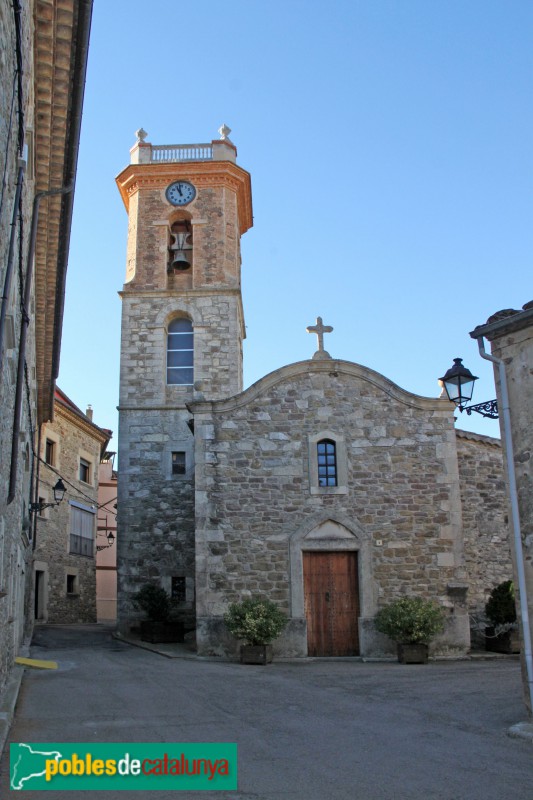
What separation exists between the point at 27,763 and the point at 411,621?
945cm

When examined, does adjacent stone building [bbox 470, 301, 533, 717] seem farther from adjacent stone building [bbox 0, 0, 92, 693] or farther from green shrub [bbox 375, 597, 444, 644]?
green shrub [bbox 375, 597, 444, 644]

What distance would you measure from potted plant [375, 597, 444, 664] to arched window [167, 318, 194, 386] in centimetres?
994

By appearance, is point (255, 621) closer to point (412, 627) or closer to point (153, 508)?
point (412, 627)

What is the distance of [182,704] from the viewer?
355 inches

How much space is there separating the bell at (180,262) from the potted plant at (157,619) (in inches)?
375

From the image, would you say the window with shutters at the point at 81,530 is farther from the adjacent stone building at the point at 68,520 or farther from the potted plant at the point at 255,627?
the potted plant at the point at 255,627

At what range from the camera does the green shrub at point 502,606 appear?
1572cm

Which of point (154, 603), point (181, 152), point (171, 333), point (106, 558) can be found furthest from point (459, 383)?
point (106, 558)

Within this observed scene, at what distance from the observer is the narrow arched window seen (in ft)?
51.9

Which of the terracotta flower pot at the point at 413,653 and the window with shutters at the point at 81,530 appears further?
the window with shutters at the point at 81,530

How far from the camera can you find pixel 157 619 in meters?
18.7

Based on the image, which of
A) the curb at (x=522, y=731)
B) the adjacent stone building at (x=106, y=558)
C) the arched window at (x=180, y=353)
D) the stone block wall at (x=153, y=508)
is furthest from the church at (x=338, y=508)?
the adjacent stone building at (x=106, y=558)

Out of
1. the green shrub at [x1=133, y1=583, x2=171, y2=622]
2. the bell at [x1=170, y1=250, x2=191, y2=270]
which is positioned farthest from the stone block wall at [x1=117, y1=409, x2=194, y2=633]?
the bell at [x1=170, y1=250, x2=191, y2=270]

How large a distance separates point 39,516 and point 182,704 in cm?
1648
